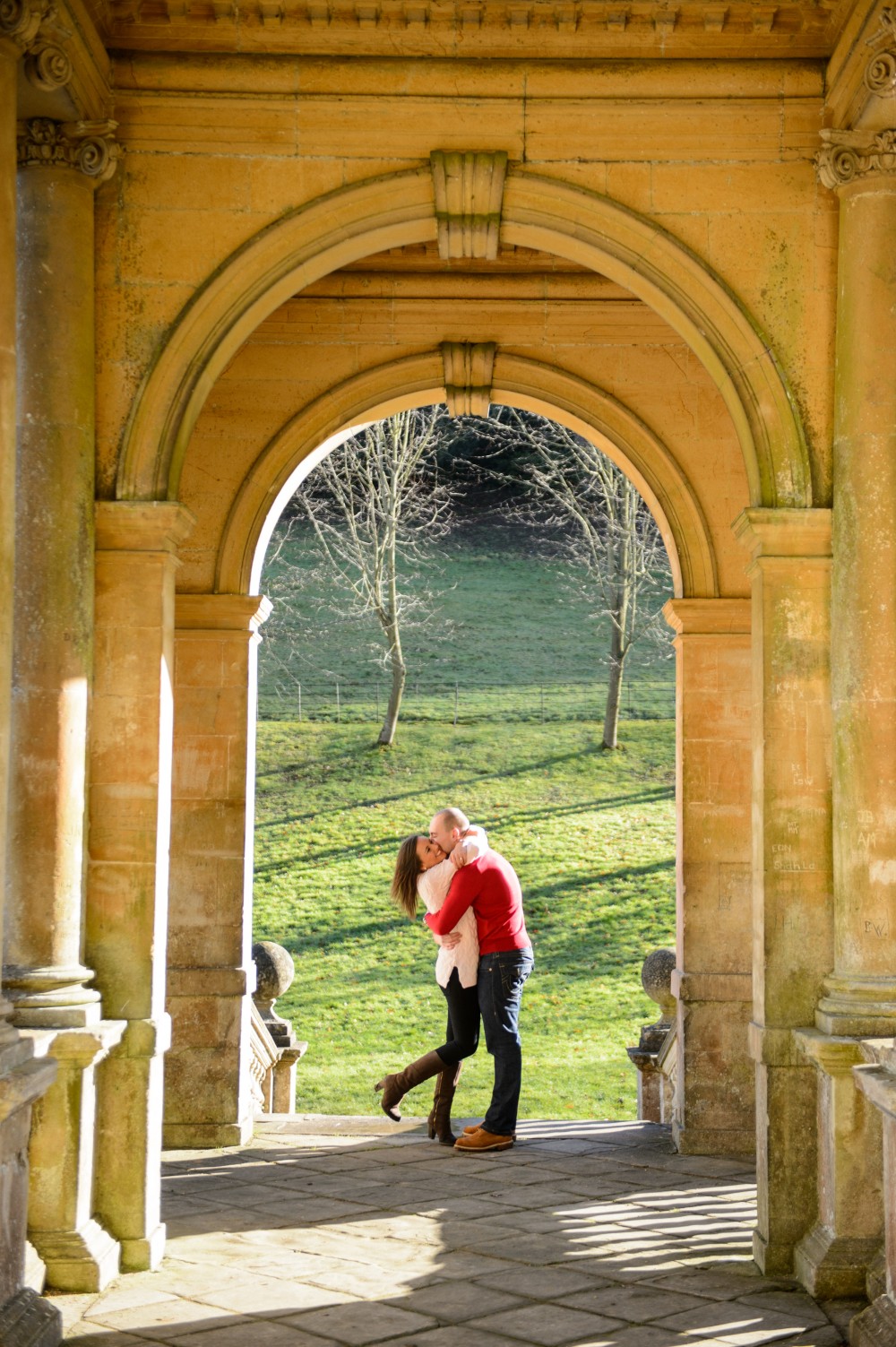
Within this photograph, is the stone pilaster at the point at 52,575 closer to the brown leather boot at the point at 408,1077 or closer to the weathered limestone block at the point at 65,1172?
the weathered limestone block at the point at 65,1172

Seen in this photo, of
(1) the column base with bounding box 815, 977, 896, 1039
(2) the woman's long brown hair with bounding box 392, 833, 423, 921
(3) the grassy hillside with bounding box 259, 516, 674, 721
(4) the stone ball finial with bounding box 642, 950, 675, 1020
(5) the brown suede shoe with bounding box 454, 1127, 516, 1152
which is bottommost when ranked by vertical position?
(5) the brown suede shoe with bounding box 454, 1127, 516, 1152

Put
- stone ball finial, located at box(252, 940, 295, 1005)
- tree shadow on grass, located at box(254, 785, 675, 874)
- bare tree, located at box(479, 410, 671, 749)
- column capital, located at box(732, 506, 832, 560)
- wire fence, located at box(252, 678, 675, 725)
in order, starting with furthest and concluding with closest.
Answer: wire fence, located at box(252, 678, 675, 725)
bare tree, located at box(479, 410, 671, 749)
tree shadow on grass, located at box(254, 785, 675, 874)
stone ball finial, located at box(252, 940, 295, 1005)
column capital, located at box(732, 506, 832, 560)

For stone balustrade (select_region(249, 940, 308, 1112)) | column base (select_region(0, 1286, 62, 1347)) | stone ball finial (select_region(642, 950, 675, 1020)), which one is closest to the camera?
column base (select_region(0, 1286, 62, 1347))

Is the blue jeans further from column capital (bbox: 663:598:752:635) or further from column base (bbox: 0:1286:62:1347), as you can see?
column base (bbox: 0:1286:62:1347)

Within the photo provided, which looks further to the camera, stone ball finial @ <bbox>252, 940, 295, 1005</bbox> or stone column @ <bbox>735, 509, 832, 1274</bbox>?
stone ball finial @ <bbox>252, 940, 295, 1005</bbox>

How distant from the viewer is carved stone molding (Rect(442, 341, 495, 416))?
8.98 m

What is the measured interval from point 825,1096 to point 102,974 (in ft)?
9.04

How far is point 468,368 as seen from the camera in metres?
9.04

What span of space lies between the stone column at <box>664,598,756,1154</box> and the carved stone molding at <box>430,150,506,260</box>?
10.3 feet

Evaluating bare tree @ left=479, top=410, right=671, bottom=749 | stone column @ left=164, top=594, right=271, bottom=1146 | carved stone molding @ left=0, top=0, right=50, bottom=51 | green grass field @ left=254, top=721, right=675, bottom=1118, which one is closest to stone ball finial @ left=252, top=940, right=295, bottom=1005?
stone column @ left=164, top=594, right=271, bottom=1146

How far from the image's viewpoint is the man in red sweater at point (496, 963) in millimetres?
7766

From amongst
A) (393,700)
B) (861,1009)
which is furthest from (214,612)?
(393,700)

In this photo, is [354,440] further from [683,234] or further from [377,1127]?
[683,234]

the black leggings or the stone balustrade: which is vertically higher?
the black leggings
